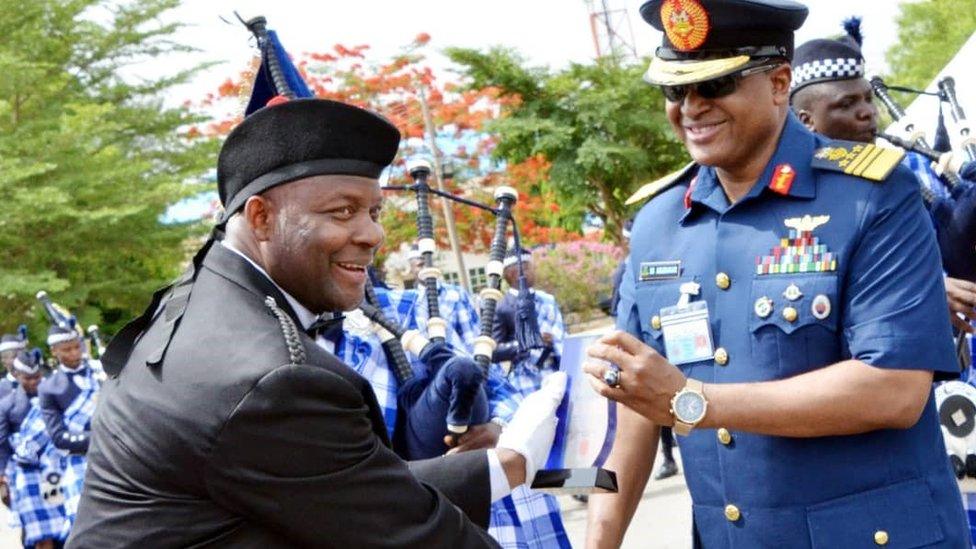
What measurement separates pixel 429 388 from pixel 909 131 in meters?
1.99

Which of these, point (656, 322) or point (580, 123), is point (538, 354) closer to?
point (656, 322)

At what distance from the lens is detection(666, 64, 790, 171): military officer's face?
2814 mm

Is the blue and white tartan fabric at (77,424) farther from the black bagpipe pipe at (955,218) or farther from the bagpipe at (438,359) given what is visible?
the black bagpipe pipe at (955,218)

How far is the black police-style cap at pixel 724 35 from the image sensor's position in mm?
2807

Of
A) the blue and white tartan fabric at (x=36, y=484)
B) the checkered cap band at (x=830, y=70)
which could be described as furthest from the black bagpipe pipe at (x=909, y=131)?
the blue and white tartan fabric at (x=36, y=484)

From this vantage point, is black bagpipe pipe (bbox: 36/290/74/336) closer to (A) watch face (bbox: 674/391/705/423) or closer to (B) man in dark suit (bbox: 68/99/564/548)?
(B) man in dark suit (bbox: 68/99/564/548)

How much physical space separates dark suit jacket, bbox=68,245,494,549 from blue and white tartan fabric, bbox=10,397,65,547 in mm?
10102

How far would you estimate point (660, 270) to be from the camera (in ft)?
9.79

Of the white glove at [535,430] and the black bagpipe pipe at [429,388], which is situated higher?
the white glove at [535,430]

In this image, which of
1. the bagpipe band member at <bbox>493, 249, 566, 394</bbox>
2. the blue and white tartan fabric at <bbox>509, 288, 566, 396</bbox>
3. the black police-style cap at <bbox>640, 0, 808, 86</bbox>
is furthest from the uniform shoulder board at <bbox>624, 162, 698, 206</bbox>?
the bagpipe band member at <bbox>493, 249, 566, 394</bbox>

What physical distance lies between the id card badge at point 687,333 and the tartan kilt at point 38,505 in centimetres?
1012

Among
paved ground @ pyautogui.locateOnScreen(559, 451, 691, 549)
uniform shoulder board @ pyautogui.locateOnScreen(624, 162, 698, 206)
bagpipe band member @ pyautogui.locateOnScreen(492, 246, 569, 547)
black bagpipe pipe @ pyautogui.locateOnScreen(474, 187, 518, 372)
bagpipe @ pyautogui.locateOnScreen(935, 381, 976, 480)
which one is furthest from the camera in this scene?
bagpipe band member @ pyautogui.locateOnScreen(492, 246, 569, 547)

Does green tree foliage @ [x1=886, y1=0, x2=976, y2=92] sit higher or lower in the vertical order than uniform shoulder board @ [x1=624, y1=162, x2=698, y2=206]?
lower

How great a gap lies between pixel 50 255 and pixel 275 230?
23503 millimetres
